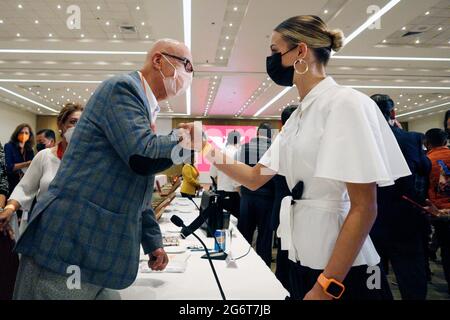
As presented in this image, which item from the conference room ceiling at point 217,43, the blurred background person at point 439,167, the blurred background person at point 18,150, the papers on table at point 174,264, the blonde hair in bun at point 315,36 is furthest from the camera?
the conference room ceiling at point 217,43

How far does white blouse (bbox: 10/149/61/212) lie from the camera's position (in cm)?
206

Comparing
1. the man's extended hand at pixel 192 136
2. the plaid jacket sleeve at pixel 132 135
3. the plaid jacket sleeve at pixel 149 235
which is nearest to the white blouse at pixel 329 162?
the man's extended hand at pixel 192 136

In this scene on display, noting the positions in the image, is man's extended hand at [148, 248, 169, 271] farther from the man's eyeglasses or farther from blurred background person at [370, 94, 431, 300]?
blurred background person at [370, 94, 431, 300]

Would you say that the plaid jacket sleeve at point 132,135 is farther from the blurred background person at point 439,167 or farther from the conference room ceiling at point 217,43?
the conference room ceiling at point 217,43

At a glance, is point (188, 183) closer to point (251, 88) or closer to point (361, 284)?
point (361, 284)

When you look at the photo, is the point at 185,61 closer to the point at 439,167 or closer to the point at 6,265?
the point at 6,265

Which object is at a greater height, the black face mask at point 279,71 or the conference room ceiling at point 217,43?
the conference room ceiling at point 217,43

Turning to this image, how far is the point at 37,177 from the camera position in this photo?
2.10 m

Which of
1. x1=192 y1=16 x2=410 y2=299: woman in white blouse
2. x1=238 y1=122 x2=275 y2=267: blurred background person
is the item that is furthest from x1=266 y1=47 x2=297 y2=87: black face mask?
x1=238 y1=122 x2=275 y2=267: blurred background person

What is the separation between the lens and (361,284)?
96cm

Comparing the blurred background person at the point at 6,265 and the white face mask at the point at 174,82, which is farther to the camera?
the blurred background person at the point at 6,265

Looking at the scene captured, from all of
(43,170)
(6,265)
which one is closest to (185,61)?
(43,170)

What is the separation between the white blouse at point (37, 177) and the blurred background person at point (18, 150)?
2492 millimetres

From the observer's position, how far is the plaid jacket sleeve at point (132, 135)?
86 centimetres
